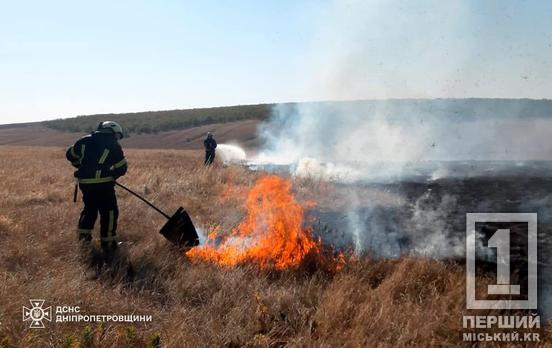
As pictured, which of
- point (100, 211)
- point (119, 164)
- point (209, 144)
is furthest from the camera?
point (209, 144)

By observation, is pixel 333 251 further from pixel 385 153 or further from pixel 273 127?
pixel 273 127

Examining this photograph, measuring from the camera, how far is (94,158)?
246 inches

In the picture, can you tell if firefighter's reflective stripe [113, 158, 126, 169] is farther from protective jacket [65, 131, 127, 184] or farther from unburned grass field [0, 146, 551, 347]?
unburned grass field [0, 146, 551, 347]

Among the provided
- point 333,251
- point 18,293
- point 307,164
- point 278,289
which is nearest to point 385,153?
point 307,164

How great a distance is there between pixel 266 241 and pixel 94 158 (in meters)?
2.77

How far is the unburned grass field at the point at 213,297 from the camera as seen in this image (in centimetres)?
371

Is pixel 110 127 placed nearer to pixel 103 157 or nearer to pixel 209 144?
pixel 103 157

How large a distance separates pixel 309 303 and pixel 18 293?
2820 mm

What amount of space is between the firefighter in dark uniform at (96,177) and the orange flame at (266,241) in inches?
53.3

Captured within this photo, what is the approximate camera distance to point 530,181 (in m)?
12.2

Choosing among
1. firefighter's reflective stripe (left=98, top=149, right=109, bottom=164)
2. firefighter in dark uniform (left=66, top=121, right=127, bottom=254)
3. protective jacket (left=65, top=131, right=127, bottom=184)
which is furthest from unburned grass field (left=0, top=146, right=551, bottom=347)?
firefighter's reflective stripe (left=98, top=149, right=109, bottom=164)

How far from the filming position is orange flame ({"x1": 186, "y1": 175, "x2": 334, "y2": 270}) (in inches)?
227

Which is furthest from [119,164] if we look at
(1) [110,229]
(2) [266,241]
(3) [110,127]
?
(2) [266,241]

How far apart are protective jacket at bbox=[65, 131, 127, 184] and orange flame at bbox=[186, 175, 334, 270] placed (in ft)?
5.59
